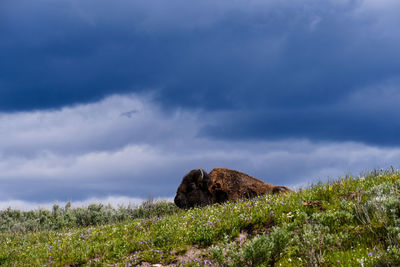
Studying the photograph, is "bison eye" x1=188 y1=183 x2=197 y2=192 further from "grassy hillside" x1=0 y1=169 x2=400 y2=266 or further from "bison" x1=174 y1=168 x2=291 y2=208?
"grassy hillside" x1=0 y1=169 x2=400 y2=266

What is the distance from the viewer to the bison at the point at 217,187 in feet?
61.3

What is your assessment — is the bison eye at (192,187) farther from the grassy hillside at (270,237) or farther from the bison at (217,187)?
the grassy hillside at (270,237)

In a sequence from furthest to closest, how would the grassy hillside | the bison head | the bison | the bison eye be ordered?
the bison eye, the bison head, the bison, the grassy hillside

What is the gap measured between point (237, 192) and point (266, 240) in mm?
11678

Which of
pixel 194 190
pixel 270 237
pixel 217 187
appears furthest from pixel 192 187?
pixel 270 237

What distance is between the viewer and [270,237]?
7254 mm

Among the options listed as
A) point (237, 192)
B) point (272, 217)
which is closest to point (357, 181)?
point (272, 217)

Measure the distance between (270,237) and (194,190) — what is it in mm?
12499

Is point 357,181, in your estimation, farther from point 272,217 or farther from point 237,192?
point 237,192

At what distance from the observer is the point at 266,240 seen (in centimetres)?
695

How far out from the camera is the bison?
1870cm

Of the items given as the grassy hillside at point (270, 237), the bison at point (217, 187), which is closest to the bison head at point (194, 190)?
the bison at point (217, 187)

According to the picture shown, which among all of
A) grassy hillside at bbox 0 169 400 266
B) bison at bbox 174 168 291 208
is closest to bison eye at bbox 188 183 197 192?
bison at bbox 174 168 291 208

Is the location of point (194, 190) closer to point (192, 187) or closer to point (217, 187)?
point (192, 187)
